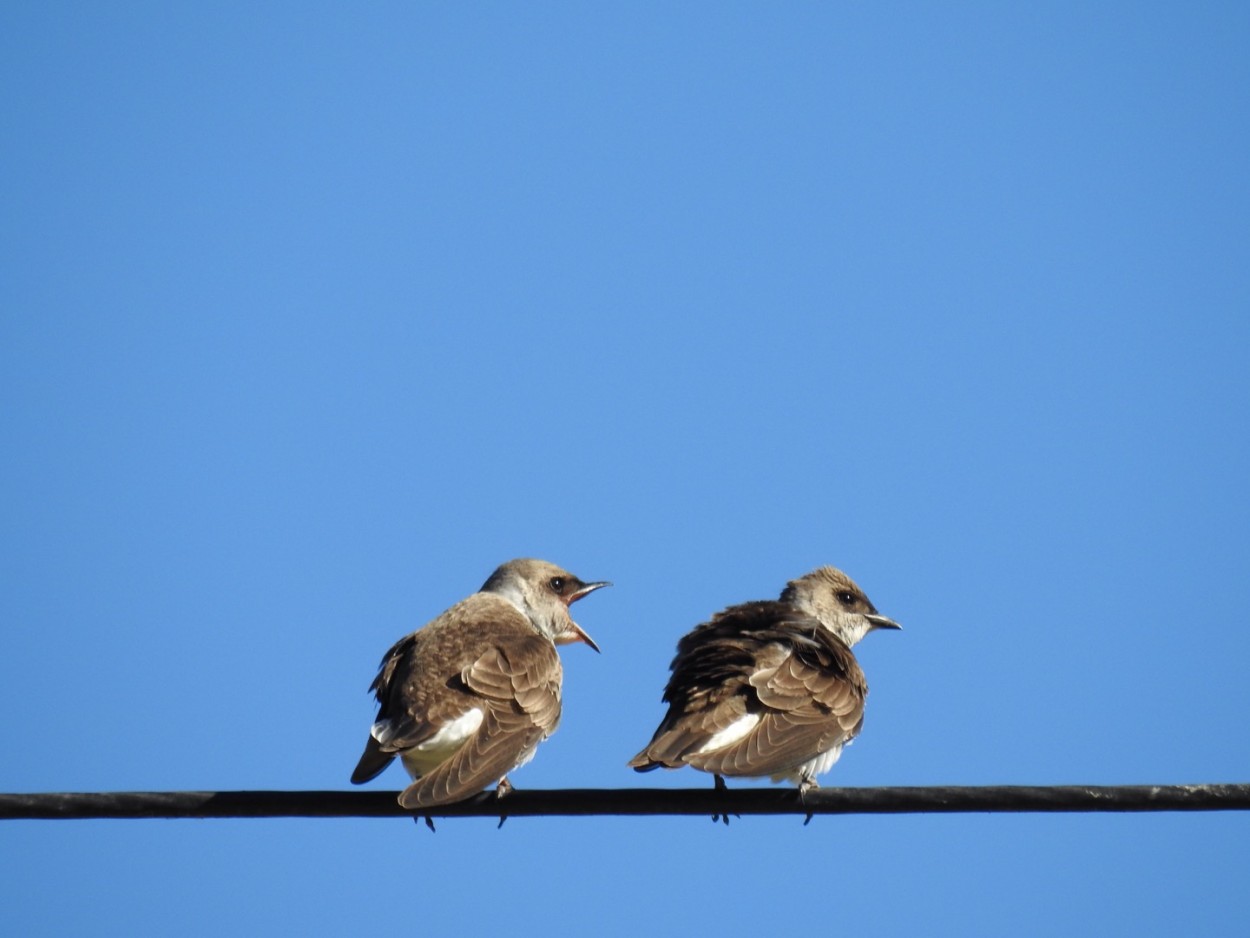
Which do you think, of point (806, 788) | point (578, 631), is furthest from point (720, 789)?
point (578, 631)

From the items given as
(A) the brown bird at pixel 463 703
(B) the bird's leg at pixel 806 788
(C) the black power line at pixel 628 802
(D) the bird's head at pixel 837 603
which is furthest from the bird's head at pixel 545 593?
(C) the black power line at pixel 628 802

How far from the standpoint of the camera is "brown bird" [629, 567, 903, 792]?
8.09 metres

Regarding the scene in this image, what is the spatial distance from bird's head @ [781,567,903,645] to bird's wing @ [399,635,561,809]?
261 centimetres

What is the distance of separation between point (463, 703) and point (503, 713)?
0.23m

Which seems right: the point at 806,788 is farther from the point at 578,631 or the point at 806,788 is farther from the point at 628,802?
the point at 578,631

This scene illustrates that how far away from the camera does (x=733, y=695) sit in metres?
8.63

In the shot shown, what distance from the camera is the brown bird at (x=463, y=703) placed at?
7781 millimetres

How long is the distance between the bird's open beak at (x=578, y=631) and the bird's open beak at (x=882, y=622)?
2.06m

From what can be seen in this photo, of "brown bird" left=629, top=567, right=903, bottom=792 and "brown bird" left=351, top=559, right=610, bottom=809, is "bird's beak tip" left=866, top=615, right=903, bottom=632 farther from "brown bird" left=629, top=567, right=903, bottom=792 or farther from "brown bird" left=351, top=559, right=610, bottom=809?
"brown bird" left=351, top=559, right=610, bottom=809

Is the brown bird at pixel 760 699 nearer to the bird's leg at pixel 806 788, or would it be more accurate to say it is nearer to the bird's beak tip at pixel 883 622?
the bird's leg at pixel 806 788

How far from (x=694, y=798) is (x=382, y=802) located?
1376 mm

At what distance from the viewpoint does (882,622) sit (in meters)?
11.5

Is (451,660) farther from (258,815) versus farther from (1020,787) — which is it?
(1020,787)

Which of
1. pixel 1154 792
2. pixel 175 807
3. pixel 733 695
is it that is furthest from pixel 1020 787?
pixel 175 807
